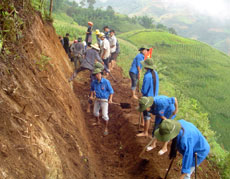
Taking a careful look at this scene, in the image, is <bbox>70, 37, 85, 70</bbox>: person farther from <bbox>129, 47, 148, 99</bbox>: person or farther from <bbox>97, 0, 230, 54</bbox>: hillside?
<bbox>97, 0, 230, 54</bbox>: hillside

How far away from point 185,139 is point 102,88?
286 centimetres

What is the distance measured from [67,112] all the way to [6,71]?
6.53 feet

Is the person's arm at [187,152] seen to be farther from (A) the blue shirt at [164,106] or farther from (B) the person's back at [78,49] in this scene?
(B) the person's back at [78,49]

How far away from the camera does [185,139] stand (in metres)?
3.41

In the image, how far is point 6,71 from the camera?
327cm

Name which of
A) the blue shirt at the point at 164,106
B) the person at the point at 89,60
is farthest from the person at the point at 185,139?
the person at the point at 89,60

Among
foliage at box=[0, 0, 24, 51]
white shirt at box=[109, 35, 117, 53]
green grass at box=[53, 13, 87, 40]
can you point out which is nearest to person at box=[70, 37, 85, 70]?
white shirt at box=[109, 35, 117, 53]

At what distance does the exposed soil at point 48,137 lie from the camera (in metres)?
2.86

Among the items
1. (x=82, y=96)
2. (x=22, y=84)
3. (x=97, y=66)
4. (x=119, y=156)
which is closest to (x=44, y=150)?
(x=22, y=84)

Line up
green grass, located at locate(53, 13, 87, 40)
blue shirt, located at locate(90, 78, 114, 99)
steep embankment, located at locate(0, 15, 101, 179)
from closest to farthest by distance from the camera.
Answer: steep embankment, located at locate(0, 15, 101, 179), blue shirt, located at locate(90, 78, 114, 99), green grass, located at locate(53, 13, 87, 40)

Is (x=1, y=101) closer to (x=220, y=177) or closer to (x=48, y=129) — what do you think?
(x=48, y=129)

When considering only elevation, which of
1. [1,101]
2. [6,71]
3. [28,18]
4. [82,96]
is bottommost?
[82,96]

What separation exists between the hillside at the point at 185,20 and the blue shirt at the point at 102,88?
96.8 metres

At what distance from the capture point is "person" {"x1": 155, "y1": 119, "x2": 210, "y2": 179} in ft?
11.0
